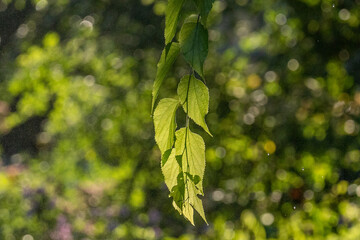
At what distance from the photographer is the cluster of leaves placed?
0.40 metres

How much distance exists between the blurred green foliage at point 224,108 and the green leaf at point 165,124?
1.40 meters

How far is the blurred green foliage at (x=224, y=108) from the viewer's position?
199 cm

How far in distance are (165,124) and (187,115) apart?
0.06ft

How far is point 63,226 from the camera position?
8.84 ft

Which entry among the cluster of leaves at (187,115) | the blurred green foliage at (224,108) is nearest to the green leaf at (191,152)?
the cluster of leaves at (187,115)

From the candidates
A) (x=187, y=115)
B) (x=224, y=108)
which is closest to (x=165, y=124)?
(x=187, y=115)

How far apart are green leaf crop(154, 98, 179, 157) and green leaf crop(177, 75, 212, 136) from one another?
12 mm

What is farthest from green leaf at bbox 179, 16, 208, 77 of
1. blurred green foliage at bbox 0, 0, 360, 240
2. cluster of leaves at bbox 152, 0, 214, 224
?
blurred green foliage at bbox 0, 0, 360, 240

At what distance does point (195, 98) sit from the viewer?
1.36ft

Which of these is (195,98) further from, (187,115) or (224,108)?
(224,108)

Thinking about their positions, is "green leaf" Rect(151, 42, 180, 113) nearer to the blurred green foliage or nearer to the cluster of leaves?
the cluster of leaves

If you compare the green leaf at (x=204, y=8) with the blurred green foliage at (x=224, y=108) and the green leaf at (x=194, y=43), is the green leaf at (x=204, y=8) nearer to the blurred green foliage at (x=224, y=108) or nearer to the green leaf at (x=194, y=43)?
the green leaf at (x=194, y=43)

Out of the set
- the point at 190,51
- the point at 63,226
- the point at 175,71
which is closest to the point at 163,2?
the point at 175,71

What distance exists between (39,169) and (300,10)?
149cm
